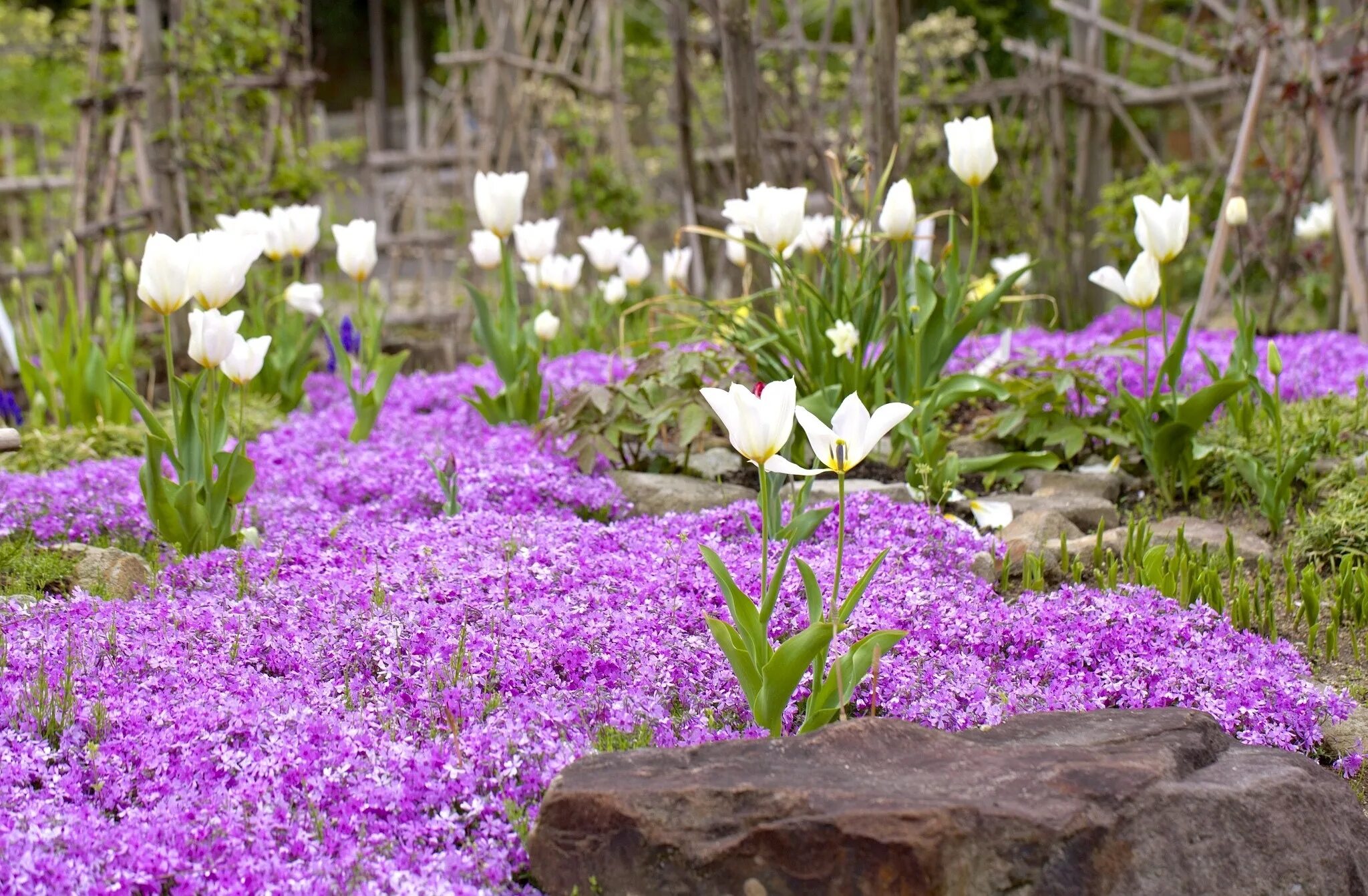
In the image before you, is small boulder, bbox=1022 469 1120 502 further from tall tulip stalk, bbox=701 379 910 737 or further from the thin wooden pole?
tall tulip stalk, bbox=701 379 910 737

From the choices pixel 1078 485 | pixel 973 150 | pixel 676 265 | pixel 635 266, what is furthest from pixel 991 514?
pixel 635 266

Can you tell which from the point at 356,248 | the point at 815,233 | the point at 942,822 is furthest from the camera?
the point at 356,248

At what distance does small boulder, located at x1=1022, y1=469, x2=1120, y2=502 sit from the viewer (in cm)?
369

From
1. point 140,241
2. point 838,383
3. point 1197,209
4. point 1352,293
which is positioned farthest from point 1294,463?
point 140,241

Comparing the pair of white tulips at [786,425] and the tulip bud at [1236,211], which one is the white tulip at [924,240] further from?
the pair of white tulips at [786,425]

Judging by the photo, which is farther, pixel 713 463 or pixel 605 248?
pixel 605 248

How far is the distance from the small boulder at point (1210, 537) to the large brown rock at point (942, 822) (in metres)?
1.33

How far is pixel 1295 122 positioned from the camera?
23.7 ft

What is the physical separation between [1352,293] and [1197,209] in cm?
202

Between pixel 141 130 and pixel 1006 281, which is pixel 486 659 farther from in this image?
pixel 141 130

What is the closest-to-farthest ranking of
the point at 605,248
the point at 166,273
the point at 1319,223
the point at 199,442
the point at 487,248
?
the point at 166,273 → the point at 199,442 → the point at 487,248 → the point at 605,248 → the point at 1319,223

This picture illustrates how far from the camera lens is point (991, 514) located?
336 centimetres

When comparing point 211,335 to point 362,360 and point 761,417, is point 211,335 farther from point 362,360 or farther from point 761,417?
point 362,360

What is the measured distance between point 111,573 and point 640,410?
1567 mm
